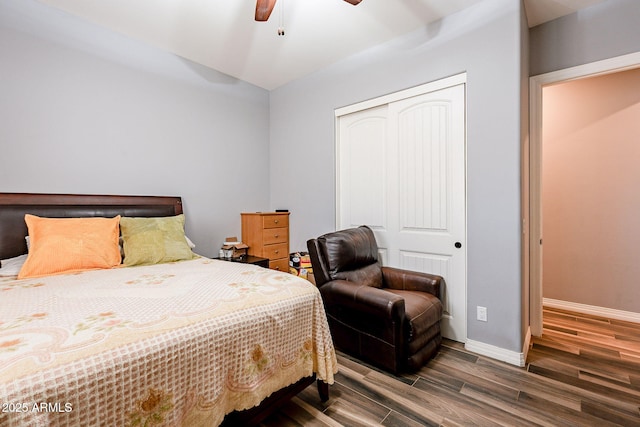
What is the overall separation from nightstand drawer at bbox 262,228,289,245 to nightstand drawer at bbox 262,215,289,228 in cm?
5

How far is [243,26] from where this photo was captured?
2.71 meters

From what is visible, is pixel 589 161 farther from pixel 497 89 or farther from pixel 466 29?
pixel 466 29

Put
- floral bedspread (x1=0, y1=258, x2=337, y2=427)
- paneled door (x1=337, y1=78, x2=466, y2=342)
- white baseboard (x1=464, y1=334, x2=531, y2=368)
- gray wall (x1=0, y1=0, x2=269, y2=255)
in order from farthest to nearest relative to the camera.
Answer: paneled door (x1=337, y1=78, x2=466, y2=342) < gray wall (x1=0, y1=0, x2=269, y2=255) < white baseboard (x1=464, y1=334, x2=531, y2=368) < floral bedspread (x1=0, y1=258, x2=337, y2=427)

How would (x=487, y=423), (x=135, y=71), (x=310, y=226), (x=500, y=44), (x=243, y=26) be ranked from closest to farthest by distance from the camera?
1. (x=487, y=423)
2. (x=500, y=44)
3. (x=243, y=26)
4. (x=135, y=71)
5. (x=310, y=226)

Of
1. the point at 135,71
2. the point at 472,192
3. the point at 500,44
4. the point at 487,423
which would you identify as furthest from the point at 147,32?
the point at 487,423

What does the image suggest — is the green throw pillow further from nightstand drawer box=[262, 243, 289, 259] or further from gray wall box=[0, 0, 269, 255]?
nightstand drawer box=[262, 243, 289, 259]

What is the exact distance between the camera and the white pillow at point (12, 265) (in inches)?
78.8

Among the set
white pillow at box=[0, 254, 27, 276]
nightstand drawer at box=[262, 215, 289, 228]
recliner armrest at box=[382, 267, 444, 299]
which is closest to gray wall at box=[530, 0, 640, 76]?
recliner armrest at box=[382, 267, 444, 299]

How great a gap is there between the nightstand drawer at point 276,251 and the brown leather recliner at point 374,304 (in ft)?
4.00

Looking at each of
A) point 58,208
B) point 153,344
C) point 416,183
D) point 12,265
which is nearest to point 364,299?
point 416,183

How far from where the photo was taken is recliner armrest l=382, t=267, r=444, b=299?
253 cm

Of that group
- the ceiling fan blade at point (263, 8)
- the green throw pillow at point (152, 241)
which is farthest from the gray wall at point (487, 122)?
the green throw pillow at point (152, 241)

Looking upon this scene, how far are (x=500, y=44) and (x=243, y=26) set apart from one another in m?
2.21

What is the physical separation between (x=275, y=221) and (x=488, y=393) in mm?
2756
